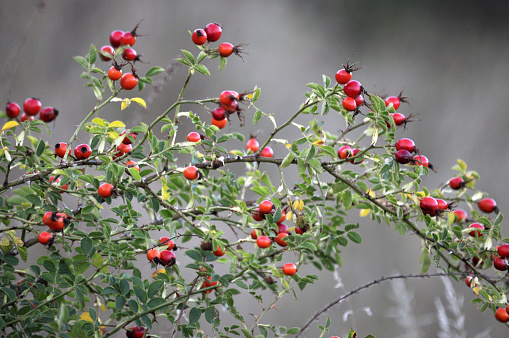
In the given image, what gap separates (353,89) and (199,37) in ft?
0.93

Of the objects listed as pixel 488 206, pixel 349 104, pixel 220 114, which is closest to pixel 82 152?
pixel 220 114

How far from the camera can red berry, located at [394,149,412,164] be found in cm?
87

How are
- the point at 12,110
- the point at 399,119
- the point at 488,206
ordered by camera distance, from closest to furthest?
the point at 12,110, the point at 399,119, the point at 488,206

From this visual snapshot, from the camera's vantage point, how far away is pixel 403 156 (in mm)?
869

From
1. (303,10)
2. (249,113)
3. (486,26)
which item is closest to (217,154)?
(249,113)

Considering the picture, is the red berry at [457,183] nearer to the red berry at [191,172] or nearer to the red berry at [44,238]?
the red berry at [191,172]

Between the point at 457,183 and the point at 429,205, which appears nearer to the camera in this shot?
the point at 429,205

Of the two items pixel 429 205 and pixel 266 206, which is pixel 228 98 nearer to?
pixel 266 206

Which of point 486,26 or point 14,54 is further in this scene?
point 486,26

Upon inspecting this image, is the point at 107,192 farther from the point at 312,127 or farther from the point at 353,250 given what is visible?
the point at 353,250

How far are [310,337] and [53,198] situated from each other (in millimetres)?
2026

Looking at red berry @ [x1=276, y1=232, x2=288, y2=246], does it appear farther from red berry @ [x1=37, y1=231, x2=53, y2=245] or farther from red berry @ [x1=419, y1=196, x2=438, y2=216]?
red berry @ [x1=37, y1=231, x2=53, y2=245]

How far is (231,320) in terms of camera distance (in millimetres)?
2277

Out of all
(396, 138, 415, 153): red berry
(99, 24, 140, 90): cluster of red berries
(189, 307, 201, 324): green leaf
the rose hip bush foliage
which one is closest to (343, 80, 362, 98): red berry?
the rose hip bush foliage
